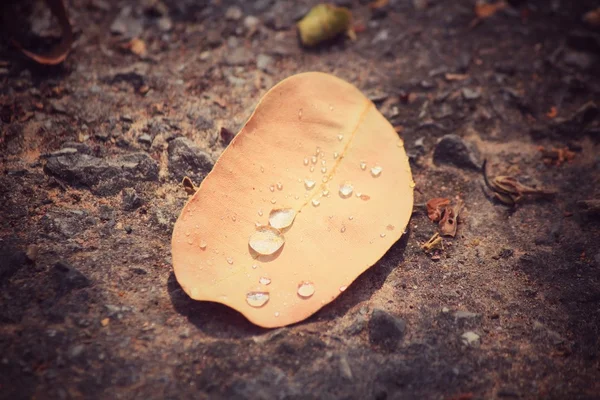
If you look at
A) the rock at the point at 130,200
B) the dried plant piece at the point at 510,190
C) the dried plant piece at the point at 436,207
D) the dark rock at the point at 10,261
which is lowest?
the dried plant piece at the point at 510,190

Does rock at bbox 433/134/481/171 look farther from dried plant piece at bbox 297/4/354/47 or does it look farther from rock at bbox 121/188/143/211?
rock at bbox 121/188/143/211

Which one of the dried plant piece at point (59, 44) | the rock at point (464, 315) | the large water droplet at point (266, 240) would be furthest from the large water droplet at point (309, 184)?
the dried plant piece at point (59, 44)

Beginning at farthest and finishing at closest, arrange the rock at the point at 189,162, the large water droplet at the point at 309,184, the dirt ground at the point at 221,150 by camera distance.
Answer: the rock at the point at 189,162, the large water droplet at the point at 309,184, the dirt ground at the point at 221,150

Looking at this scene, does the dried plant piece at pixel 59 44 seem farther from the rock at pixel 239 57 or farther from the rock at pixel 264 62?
the rock at pixel 264 62

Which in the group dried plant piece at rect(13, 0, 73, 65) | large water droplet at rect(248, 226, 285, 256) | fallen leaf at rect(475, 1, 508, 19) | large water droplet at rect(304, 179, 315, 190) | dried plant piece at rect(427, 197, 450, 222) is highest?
dried plant piece at rect(13, 0, 73, 65)

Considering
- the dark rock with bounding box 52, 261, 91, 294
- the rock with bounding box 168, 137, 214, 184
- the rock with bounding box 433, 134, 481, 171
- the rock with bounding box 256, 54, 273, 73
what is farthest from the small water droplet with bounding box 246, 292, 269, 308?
the rock with bounding box 256, 54, 273, 73

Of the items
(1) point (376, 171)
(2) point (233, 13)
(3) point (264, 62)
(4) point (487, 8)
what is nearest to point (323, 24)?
(3) point (264, 62)

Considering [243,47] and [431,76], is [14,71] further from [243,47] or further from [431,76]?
[431,76]
